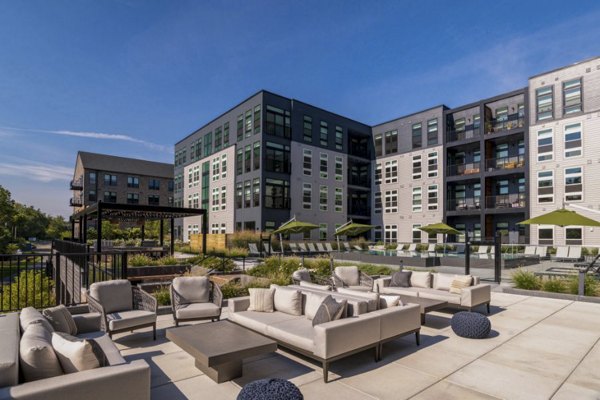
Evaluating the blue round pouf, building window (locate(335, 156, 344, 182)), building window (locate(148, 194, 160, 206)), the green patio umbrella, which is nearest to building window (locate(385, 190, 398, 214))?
building window (locate(335, 156, 344, 182))

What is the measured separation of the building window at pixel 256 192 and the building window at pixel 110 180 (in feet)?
122

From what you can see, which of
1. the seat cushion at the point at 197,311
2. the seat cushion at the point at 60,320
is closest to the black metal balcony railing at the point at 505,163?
the seat cushion at the point at 197,311

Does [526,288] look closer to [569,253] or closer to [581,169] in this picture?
[569,253]

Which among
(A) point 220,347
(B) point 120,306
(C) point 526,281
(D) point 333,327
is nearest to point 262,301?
(A) point 220,347

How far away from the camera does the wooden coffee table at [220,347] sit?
419 cm

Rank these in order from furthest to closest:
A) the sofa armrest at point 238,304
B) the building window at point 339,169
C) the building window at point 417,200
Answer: the building window at point 339,169, the building window at point 417,200, the sofa armrest at point 238,304

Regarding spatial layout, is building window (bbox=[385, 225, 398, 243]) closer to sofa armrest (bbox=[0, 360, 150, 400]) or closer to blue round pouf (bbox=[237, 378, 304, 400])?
blue round pouf (bbox=[237, 378, 304, 400])

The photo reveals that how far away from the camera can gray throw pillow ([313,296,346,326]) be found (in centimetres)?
498

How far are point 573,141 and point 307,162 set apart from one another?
19.9m

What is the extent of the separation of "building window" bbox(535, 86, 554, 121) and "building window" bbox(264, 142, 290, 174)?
19436 mm

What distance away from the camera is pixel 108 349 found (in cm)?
411

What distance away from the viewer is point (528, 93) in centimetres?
2680

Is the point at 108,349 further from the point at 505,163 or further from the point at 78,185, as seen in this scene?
the point at 78,185

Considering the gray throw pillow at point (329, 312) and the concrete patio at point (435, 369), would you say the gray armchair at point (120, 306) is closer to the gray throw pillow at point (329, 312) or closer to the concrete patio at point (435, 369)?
the concrete patio at point (435, 369)
